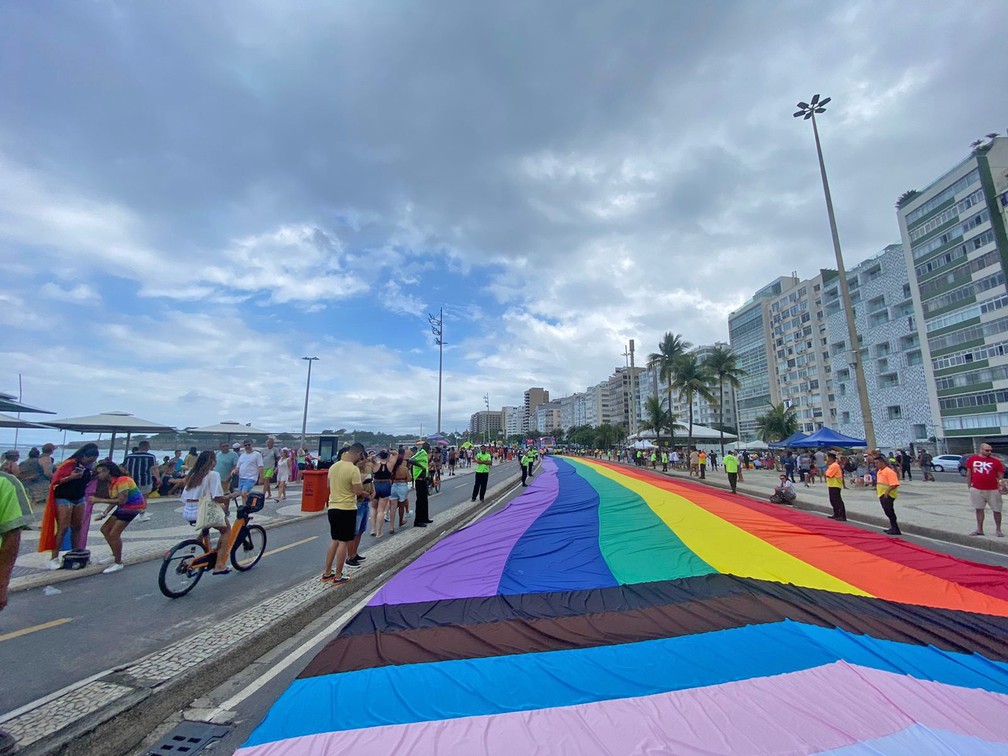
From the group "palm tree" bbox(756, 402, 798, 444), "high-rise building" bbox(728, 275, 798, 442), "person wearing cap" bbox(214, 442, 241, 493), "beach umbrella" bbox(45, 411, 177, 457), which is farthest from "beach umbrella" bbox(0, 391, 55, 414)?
"high-rise building" bbox(728, 275, 798, 442)

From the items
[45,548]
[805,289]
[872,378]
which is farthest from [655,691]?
[805,289]

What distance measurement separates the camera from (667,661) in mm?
3490

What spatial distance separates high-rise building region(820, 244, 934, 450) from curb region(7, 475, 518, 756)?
181ft

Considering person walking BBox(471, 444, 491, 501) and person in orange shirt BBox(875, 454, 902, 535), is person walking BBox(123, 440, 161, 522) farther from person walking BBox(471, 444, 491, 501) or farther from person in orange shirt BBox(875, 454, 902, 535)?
person in orange shirt BBox(875, 454, 902, 535)

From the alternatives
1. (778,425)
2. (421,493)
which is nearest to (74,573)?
(421,493)

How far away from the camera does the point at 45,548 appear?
253 inches

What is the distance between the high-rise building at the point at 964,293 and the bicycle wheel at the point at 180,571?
56.5 meters

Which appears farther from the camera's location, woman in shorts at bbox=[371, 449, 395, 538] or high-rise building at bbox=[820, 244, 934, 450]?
high-rise building at bbox=[820, 244, 934, 450]

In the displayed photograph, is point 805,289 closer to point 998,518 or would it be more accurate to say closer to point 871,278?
point 871,278

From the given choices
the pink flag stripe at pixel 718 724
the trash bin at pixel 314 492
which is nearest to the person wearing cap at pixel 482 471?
Answer: the trash bin at pixel 314 492

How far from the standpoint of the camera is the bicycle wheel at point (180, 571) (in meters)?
5.40

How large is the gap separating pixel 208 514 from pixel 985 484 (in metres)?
13.5

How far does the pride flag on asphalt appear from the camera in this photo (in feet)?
8.75

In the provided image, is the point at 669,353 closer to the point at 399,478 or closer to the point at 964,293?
the point at 964,293
